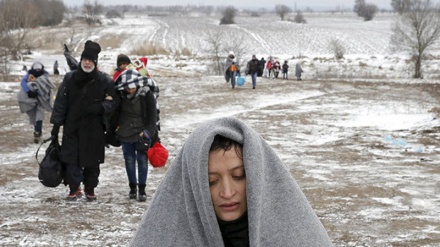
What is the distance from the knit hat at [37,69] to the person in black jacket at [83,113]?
3995mm

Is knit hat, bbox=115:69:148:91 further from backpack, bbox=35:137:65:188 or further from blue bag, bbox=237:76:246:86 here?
blue bag, bbox=237:76:246:86

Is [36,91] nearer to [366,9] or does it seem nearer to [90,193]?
[90,193]

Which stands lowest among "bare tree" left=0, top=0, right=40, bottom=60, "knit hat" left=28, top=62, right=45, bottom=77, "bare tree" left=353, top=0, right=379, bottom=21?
"knit hat" left=28, top=62, right=45, bottom=77

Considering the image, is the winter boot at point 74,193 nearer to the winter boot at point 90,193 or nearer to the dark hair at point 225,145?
the winter boot at point 90,193

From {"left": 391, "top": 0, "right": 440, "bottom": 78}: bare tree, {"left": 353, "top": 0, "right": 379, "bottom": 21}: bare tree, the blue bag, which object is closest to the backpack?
the blue bag

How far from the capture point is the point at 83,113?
636cm

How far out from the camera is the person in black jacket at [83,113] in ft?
A: 20.7

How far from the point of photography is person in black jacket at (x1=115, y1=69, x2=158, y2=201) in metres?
6.57

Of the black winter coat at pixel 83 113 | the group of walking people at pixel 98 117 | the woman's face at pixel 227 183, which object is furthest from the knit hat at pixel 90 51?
the woman's face at pixel 227 183

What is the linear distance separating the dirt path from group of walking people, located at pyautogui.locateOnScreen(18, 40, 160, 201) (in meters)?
0.49

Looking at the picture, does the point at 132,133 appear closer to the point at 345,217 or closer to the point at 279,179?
the point at 345,217

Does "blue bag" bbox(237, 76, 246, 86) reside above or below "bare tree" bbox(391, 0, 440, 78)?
below

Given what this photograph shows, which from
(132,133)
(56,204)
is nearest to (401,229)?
(132,133)

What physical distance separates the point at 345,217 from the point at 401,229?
0.68 metres
